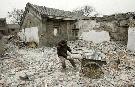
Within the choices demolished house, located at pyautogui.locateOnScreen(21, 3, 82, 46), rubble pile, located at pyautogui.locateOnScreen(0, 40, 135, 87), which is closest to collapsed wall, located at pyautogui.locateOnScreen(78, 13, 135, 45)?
demolished house, located at pyautogui.locateOnScreen(21, 3, 82, 46)

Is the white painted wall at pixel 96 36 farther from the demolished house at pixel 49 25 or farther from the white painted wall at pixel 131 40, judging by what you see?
the white painted wall at pixel 131 40

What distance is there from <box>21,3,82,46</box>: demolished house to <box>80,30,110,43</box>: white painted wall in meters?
1.66

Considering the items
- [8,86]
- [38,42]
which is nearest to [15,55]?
[38,42]

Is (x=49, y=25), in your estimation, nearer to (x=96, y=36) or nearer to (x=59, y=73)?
(x=96, y=36)

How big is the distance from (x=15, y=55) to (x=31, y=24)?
5525mm

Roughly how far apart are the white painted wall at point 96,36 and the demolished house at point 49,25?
1.66 meters

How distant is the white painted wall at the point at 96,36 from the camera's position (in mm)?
17312

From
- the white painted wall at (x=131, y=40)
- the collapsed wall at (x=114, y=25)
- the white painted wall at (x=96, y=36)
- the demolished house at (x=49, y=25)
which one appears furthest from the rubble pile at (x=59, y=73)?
the demolished house at (x=49, y=25)

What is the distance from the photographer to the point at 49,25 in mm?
18422

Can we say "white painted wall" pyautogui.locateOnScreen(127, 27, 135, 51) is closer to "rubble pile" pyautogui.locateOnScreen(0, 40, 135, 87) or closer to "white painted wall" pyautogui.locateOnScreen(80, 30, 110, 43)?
"rubble pile" pyautogui.locateOnScreen(0, 40, 135, 87)

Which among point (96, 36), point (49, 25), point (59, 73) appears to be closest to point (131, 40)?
point (96, 36)

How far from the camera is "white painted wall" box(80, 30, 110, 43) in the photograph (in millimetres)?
17312

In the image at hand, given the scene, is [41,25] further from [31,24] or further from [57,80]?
[57,80]

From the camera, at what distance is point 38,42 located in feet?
59.8
